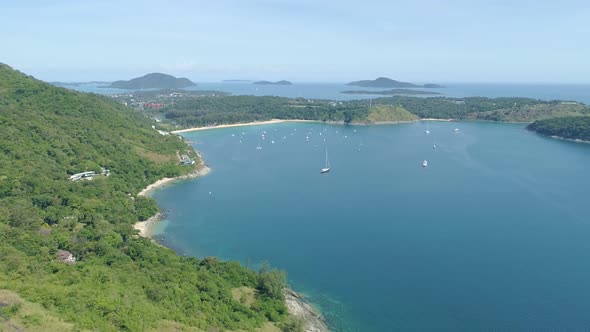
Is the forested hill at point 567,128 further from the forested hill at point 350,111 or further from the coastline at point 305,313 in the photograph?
the coastline at point 305,313

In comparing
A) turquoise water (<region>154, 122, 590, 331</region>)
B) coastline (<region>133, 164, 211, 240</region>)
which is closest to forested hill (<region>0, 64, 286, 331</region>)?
coastline (<region>133, 164, 211, 240</region>)

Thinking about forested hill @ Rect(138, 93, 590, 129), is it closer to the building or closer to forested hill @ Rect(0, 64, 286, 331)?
forested hill @ Rect(0, 64, 286, 331)

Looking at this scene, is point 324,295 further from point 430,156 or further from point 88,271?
point 430,156

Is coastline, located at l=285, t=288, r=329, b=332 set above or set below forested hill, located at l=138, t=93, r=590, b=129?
below

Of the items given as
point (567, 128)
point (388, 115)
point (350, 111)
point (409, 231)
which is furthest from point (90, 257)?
point (388, 115)

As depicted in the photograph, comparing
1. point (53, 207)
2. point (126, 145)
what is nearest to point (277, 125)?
point (126, 145)

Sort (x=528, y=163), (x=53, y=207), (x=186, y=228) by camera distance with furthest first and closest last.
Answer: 1. (x=528, y=163)
2. (x=186, y=228)
3. (x=53, y=207)

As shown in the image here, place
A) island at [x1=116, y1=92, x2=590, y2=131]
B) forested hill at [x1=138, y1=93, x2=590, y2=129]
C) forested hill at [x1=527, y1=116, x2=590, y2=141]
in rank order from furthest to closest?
forested hill at [x1=138, y1=93, x2=590, y2=129]
island at [x1=116, y1=92, x2=590, y2=131]
forested hill at [x1=527, y1=116, x2=590, y2=141]
